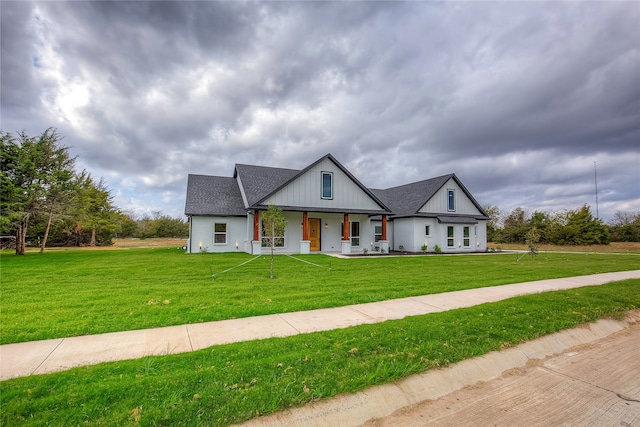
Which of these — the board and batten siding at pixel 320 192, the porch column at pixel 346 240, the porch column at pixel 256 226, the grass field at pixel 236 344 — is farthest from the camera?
the porch column at pixel 346 240

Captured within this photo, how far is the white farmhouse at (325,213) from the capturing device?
18828mm

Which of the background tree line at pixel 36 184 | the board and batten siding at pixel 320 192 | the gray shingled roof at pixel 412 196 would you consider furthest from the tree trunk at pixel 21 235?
the gray shingled roof at pixel 412 196

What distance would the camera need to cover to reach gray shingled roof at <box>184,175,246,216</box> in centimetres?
1978

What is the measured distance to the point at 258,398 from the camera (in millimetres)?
2867

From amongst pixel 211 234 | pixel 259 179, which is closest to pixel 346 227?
pixel 259 179

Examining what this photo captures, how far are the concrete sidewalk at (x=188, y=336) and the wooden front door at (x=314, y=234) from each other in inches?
534

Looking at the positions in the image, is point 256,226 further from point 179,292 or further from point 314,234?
point 179,292

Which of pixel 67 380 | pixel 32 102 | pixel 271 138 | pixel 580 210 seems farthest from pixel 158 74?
pixel 580 210

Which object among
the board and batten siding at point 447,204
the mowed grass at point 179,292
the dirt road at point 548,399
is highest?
the board and batten siding at point 447,204

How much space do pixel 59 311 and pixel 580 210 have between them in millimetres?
45137

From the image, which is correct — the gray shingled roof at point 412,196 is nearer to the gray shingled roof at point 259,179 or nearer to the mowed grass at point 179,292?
the gray shingled roof at point 259,179

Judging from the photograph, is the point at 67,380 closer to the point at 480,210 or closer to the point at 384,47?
the point at 384,47

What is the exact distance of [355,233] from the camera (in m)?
21.4

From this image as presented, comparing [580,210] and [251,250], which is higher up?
[580,210]
